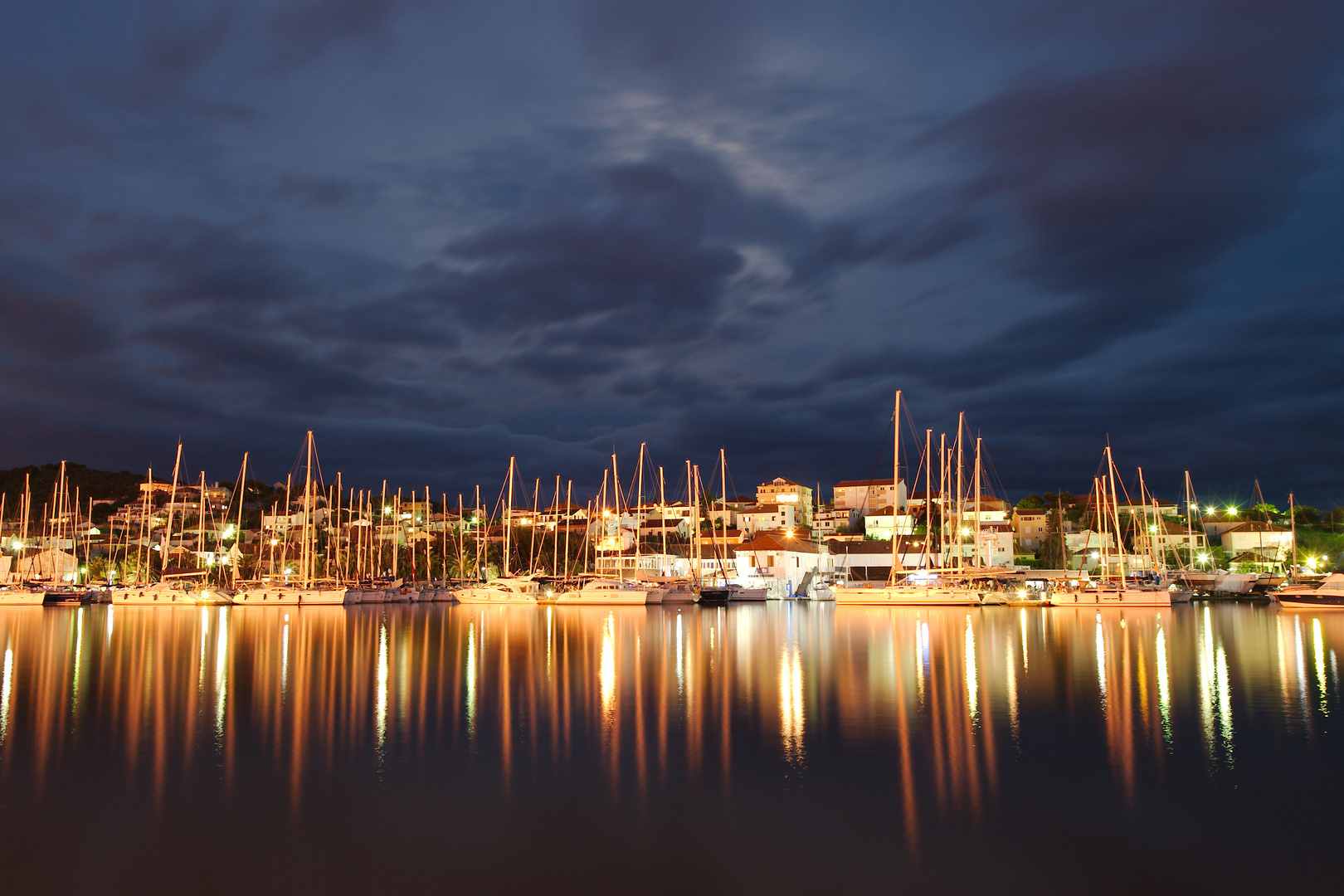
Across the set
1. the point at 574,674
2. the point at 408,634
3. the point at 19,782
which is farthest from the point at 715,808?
the point at 408,634

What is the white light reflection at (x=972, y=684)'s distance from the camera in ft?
55.9

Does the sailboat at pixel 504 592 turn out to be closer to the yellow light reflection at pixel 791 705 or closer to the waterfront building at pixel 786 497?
the yellow light reflection at pixel 791 705

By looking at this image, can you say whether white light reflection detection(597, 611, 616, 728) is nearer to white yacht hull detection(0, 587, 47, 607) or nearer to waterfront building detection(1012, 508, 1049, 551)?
white yacht hull detection(0, 587, 47, 607)

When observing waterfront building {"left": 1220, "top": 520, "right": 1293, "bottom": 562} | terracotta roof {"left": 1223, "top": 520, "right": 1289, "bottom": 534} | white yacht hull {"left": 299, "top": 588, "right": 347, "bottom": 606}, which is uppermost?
terracotta roof {"left": 1223, "top": 520, "right": 1289, "bottom": 534}

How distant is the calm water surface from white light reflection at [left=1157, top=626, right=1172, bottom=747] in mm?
178

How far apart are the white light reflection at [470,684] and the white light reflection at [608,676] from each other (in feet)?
7.56

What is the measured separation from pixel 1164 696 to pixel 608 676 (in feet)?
39.8

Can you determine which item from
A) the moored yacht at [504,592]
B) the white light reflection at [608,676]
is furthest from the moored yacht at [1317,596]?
the moored yacht at [504,592]

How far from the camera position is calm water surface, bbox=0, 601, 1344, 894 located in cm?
855

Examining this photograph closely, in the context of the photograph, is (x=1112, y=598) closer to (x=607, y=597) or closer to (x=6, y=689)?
(x=607, y=597)

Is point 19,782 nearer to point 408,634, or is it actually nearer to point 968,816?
point 968,816

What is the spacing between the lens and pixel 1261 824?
9930mm

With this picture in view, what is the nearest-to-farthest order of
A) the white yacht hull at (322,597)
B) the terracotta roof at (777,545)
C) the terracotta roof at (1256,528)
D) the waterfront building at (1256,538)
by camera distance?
the white yacht hull at (322,597), the terracotta roof at (777,545), the waterfront building at (1256,538), the terracotta roof at (1256,528)

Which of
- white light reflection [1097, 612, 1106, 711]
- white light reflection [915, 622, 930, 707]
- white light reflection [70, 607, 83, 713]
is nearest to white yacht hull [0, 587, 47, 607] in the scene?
white light reflection [70, 607, 83, 713]
